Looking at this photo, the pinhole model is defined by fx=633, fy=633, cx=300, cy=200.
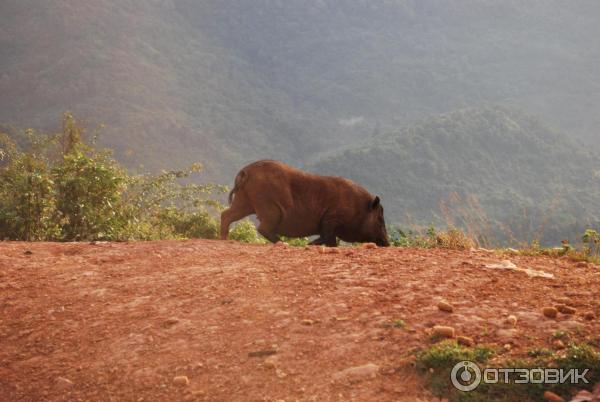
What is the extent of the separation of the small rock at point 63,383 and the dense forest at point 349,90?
A: 81.5 ft

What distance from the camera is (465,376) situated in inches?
121

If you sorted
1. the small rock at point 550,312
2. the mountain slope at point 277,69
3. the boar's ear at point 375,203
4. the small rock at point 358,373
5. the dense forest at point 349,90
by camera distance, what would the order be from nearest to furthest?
the small rock at point 358,373 < the small rock at point 550,312 < the boar's ear at point 375,203 < the dense forest at point 349,90 < the mountain slope at point 277,69

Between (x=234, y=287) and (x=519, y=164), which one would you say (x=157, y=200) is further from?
(x=519, y=164)

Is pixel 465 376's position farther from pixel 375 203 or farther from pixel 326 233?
pixel 375 203

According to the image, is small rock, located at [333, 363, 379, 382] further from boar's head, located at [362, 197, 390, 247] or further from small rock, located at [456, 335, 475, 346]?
boar's head, located at [362, 197, 390, 247]

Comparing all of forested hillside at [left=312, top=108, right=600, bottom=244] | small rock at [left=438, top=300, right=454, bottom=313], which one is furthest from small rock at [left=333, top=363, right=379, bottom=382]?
forested hillside at [left=312, top=108, right=600, bottom=244]

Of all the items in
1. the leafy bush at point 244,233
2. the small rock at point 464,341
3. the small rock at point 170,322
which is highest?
the small rock at point 464,341

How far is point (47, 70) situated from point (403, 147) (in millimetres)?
33788

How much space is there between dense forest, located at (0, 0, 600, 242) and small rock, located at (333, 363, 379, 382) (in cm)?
2457

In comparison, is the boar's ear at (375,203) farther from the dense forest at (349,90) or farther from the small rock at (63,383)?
the dense forest at (349,90)

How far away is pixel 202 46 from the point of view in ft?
282
